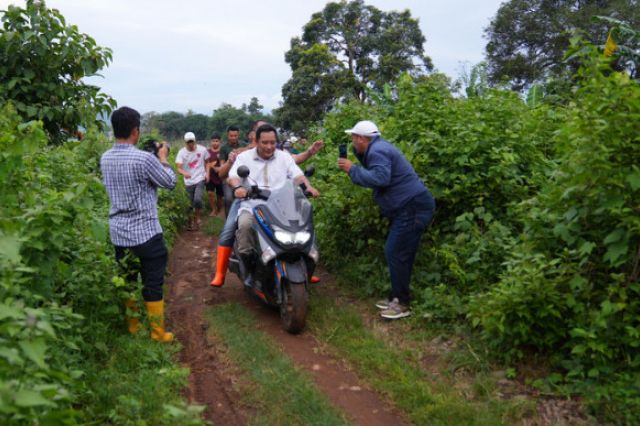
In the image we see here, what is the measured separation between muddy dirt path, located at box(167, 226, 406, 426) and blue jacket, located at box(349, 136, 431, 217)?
157cm

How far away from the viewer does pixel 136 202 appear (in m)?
4.55

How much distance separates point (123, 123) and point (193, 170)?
684 cm

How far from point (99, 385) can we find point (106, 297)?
99cm

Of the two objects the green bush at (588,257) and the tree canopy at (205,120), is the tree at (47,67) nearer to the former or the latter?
the green bush at (588,257)

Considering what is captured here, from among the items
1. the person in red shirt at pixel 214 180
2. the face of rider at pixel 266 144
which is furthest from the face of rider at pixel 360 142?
the person in red shirt at pixel 214 180

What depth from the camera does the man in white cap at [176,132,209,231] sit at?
36.4 ft

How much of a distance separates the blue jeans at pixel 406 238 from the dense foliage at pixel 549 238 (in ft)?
0.83

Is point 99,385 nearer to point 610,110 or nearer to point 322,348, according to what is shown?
point 322,348

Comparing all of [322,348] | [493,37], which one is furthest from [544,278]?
[493,37]

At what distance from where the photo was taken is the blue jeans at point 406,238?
530 cm

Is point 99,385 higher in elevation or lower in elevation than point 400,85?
lower

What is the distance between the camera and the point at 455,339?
4.71 meters

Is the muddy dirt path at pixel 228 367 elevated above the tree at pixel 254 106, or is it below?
below

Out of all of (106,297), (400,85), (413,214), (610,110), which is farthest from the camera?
(400,85)
